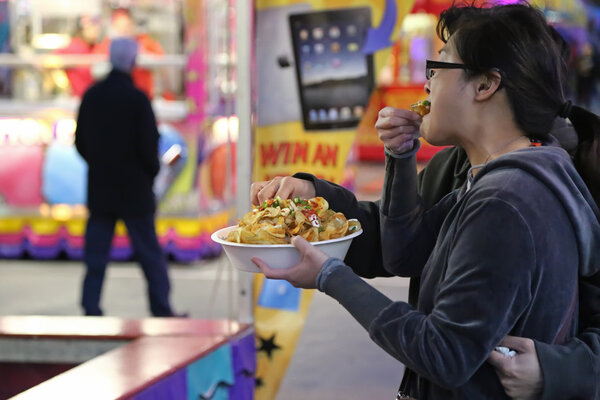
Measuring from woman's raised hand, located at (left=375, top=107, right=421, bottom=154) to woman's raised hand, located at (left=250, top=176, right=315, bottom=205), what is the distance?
287 mm

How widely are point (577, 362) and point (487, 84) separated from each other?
1.84 feet

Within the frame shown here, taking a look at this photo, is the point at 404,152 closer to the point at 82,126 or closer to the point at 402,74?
the point at 82,126

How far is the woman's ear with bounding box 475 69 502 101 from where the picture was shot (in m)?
1.55

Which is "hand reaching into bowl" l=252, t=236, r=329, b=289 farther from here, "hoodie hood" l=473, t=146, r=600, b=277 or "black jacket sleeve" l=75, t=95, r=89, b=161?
"black jacket sleeve" l=75, t=95, r=89, b=161

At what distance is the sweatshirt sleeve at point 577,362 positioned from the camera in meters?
1.52

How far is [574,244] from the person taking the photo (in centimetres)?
149

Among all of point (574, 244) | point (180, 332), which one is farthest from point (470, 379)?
point (180, 332)

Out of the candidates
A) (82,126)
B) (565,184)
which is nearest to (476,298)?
(565,184)

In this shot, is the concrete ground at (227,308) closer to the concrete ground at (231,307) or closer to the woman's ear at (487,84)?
the concrete ground at (231,307)

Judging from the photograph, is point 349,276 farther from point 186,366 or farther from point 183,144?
point 183,144

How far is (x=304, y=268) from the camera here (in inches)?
62.3

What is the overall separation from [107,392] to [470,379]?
1067 millimetres

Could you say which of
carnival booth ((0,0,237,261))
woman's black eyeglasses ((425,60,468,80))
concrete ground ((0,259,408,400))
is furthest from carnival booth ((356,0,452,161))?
woman's black eyeglasses ((425,60,468,80))

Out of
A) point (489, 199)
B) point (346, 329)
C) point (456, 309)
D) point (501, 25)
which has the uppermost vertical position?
point (501, 25)
